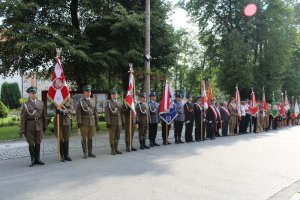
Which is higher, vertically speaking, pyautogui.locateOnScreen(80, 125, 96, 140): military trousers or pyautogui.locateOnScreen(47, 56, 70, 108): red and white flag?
pyautogui.locateOnScreen(47, 56, 70, 108): red and white flag

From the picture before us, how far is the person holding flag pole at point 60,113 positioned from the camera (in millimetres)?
9336

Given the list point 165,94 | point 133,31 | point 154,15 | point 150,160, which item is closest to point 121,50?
point 133,31

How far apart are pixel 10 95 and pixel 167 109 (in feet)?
102

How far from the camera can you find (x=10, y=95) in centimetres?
3919

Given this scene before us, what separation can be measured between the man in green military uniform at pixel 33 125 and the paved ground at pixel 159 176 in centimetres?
43

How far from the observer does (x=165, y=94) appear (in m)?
13.0

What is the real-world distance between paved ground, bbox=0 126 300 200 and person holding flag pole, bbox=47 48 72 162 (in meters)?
0.39

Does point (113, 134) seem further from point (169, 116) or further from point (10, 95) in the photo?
point (10, 95)

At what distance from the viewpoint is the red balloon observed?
28.2 metres

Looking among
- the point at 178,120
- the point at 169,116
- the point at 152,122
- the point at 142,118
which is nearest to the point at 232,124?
the point at 178,120

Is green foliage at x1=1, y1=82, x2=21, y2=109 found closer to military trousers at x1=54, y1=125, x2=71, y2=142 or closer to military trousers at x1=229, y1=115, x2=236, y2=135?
military trousers at x1=229, y1=115, x2=236, y2=135

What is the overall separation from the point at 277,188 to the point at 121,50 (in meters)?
12.0

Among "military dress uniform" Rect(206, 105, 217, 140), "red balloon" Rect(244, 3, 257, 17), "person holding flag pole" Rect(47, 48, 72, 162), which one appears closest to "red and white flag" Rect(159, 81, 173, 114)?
"military dress uniform" Rect(206, 105, 217, 140)

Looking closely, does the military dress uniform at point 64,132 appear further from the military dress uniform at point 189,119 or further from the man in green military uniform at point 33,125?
the military dress uniform at point 189,119
